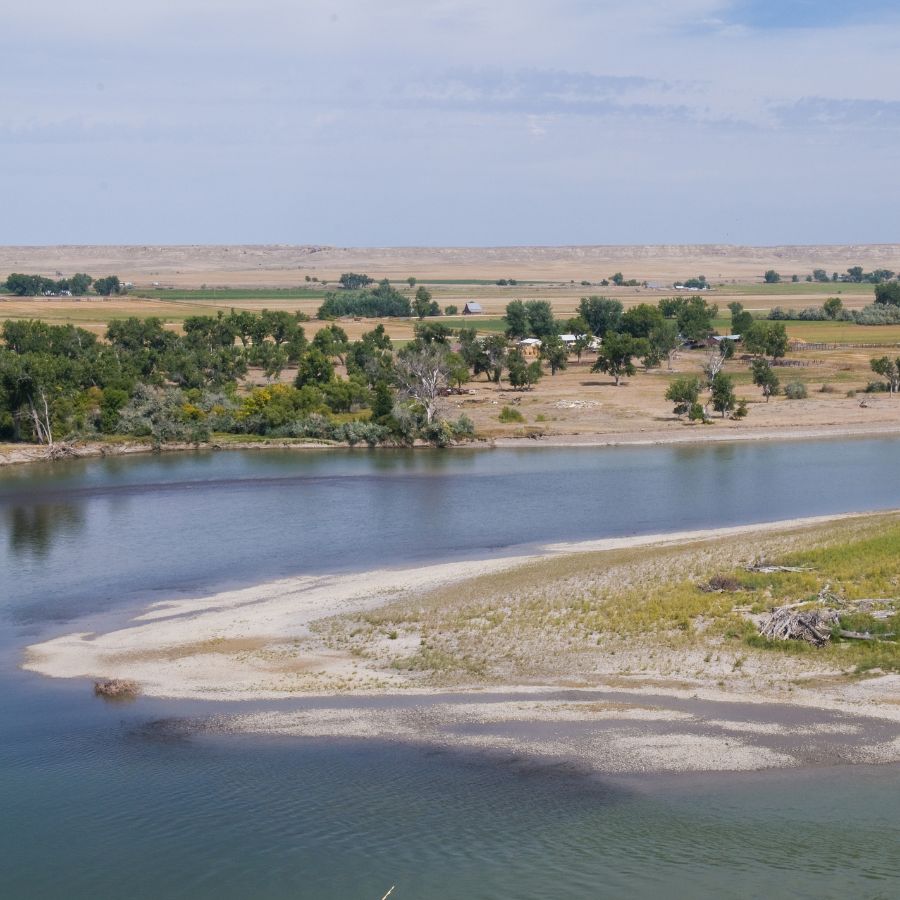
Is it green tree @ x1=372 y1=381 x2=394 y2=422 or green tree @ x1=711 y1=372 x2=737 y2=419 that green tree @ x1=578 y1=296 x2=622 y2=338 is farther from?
green tree @ x1=372 y1=381 x2=394 y2=422

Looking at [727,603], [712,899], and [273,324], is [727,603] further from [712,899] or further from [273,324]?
[273,324]

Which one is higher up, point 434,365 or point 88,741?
point 434,365

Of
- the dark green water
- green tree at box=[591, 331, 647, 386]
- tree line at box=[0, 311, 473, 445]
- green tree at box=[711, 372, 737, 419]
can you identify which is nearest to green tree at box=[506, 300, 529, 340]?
green tree at box=[591, 331, 647, 386]

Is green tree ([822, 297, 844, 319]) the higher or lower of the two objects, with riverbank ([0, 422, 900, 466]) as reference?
higher

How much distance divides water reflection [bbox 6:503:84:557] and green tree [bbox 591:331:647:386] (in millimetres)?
43112

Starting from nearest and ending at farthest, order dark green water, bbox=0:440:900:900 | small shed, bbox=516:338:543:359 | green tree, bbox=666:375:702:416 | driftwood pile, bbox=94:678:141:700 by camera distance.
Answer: dark green water, bbox=0:440:900:900, driftwood pile, bbox=94:678:141:700, green tree, bbox=666:375:702:416, small shed, bbox=516:338:543:359

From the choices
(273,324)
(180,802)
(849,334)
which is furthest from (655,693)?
(849,334)

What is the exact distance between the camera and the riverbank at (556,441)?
6397 cm

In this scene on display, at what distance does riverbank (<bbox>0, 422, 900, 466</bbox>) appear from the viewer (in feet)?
210

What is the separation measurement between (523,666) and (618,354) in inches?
2272

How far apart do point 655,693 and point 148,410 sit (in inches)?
1835

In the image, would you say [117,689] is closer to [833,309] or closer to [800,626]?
[800,626]

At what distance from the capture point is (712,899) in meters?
18.2

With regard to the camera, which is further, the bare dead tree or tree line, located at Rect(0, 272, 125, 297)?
tree line, located at Rect(0, 272, 125, 297)
